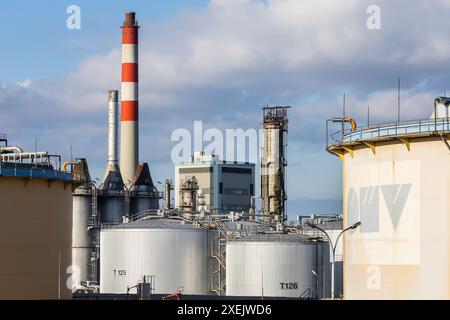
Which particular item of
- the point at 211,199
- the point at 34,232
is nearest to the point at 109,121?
the point at 211,199

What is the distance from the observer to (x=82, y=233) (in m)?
79.4

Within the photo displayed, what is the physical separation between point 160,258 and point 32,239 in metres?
27.9

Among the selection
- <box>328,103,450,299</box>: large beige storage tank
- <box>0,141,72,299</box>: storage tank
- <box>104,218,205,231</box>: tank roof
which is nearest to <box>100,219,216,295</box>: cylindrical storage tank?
<box>104,218,205,231</box>: tank roof

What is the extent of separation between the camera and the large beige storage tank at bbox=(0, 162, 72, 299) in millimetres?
39094

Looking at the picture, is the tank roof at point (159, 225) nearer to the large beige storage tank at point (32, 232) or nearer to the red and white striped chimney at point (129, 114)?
the red and white striped chimney at point (129, 114)

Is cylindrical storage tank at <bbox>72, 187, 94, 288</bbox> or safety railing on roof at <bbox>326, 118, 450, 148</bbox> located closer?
safety railing on roof at <bbox>326, 118, 450, 148</bbox>

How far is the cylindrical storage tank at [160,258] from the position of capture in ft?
221

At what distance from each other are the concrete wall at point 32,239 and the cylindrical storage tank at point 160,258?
976 inches

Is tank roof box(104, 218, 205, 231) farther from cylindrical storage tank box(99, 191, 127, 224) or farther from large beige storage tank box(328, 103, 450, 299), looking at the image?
large beige storage tank box(328, 103, 450, 299)

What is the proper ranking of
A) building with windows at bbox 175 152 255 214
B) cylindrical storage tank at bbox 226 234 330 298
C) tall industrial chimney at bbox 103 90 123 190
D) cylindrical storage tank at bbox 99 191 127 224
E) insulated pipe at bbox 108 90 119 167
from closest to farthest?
cylindrical storage tank at bbox 226 234 330 298, cylindrical storage tank at bbox 99 191 127 224, tall industrial chimney at bbox 103 90 123 190, insulated pipe at bbox 108 90 119 167, building with windows at bbox 175 152 255 214

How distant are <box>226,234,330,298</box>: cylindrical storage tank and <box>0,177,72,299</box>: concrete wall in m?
23.1

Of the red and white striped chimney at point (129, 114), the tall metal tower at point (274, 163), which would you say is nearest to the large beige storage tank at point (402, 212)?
the tall metal tower at point (274, 163)
